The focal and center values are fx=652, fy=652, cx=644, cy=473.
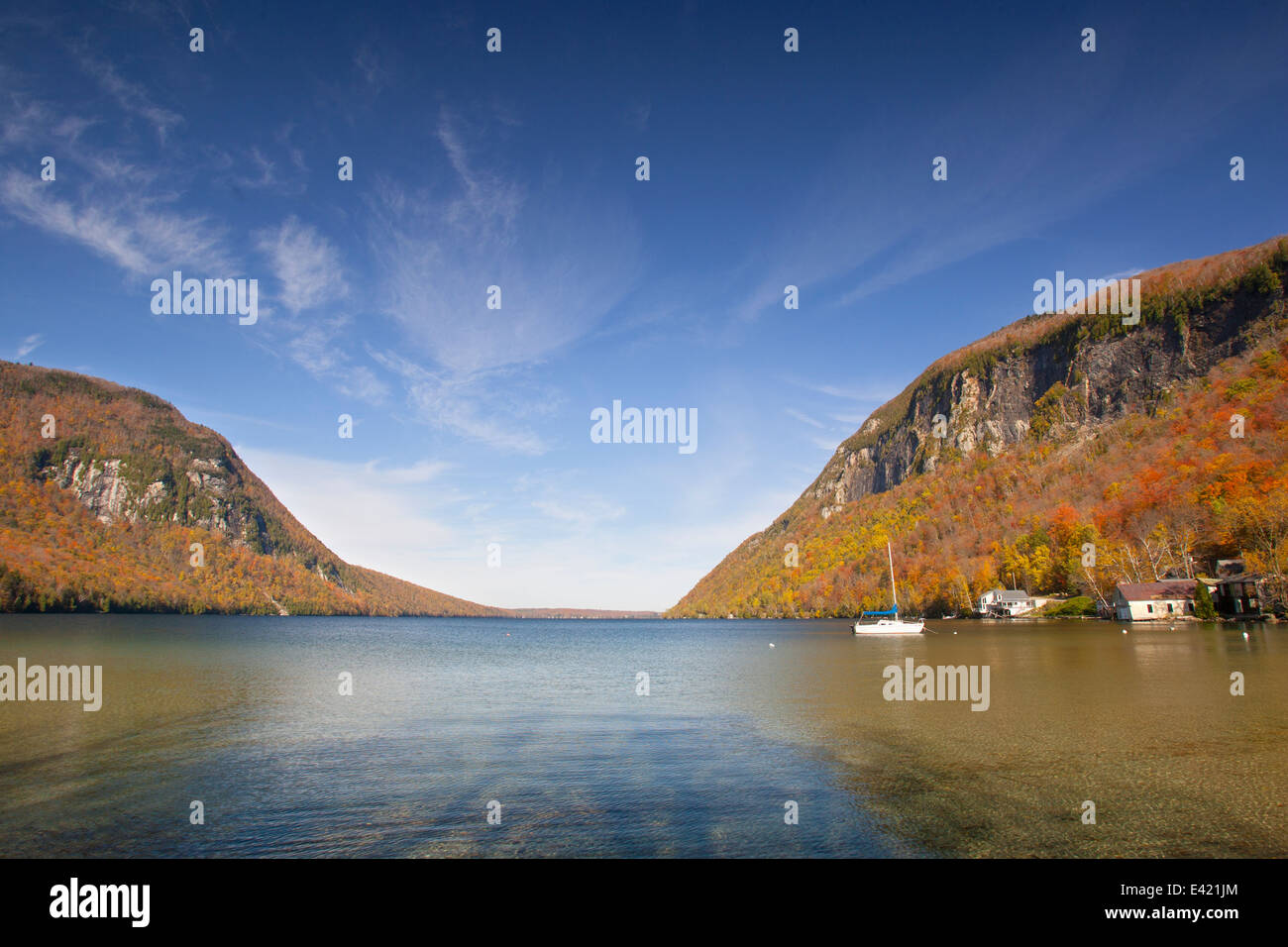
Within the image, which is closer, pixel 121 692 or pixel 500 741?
pixel 500 741

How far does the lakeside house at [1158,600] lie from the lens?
8369 centimetres

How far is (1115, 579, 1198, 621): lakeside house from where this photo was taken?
8369cm

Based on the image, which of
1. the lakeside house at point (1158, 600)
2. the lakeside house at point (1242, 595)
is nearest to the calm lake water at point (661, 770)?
the lakeside house at point (1242, 595)

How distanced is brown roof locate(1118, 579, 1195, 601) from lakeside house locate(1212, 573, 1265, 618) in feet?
13.2

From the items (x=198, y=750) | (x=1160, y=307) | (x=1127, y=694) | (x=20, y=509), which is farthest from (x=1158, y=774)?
(x=20, y=509)

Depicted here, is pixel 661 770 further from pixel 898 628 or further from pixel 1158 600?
pixel 1158 600

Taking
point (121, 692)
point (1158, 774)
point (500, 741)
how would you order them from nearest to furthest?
point (1158, 774) → point (500, 741) → point (121, 692)

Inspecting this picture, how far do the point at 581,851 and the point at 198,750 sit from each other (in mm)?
15178

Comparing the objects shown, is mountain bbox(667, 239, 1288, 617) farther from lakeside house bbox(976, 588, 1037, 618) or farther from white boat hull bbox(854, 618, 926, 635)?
white boat hull bbox(854, 618, 926, 635)

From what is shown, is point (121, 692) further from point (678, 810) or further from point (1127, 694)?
point (1127, 694)

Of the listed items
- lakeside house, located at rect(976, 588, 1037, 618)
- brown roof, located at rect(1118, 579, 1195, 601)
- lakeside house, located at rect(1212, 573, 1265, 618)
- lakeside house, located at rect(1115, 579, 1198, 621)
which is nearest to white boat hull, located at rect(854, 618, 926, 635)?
lakeside house, located at rect(1115, 579, 1198, 621)

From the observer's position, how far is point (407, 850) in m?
11.1
